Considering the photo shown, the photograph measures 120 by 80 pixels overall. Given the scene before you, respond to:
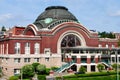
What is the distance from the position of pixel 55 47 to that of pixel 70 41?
5.64 metres

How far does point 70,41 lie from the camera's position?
66.9 meters

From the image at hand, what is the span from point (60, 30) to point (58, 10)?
9417 mm

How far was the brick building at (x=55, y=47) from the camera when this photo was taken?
59.2m

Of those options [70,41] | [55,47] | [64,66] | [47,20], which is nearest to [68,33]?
[70,41]

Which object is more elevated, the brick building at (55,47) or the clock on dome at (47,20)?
the clock on dome at (47,20)

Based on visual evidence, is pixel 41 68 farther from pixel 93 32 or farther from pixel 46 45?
pixel 93 32

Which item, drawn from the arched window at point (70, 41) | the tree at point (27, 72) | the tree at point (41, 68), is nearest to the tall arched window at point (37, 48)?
the tree at point (41, 68)

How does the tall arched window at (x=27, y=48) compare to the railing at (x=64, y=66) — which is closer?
the railing at (x=64, y=66)

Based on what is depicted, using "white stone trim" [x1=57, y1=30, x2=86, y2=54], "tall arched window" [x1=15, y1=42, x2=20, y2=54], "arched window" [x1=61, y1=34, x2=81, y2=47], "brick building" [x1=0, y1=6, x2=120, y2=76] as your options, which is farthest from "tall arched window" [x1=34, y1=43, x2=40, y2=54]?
"arched window" [x1=61, y1=34, x2=81, y2=47]

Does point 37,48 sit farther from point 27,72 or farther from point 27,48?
point 27,72

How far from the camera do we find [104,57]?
69.2 m

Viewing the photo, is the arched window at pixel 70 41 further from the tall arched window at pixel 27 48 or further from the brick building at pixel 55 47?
the tall arched window at pixel 27 48

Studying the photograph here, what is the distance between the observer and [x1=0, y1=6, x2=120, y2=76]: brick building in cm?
5922

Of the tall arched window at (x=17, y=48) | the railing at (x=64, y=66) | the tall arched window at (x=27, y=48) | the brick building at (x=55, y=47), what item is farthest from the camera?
the tall arched window at (x=27, y=48)
